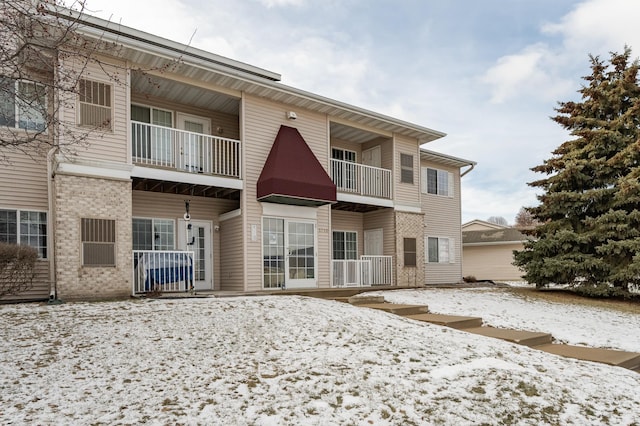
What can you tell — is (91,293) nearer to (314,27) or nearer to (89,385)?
(89,385)

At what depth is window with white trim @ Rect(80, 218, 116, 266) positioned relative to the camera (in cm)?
1019

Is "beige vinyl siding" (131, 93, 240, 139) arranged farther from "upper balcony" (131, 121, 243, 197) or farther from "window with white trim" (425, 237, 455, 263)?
"window with white trim" (425, 237, 455, 263)

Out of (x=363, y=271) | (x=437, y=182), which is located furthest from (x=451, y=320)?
(x=437, y=182)

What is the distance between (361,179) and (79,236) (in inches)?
356

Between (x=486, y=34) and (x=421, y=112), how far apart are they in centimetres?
990

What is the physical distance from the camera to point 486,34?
48.6 ft

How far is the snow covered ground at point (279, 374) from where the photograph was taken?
14.3 ft

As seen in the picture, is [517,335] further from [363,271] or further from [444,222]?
[444,222]

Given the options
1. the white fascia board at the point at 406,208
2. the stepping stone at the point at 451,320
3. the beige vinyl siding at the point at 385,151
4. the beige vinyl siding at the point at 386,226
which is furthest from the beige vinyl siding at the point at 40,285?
the beige vinyl siding at the point at 385,151

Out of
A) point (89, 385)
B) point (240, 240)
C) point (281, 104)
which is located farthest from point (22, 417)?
point (281, 104)

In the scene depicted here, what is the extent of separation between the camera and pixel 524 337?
7766mm

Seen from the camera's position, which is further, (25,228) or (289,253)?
(289,253)

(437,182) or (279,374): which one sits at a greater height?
(437,182)

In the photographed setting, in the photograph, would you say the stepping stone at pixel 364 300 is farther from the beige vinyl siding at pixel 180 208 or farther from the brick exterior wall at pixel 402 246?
the brick exterior wall at pixel 402 246
